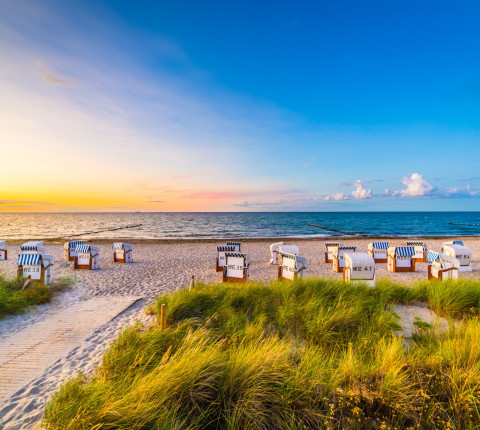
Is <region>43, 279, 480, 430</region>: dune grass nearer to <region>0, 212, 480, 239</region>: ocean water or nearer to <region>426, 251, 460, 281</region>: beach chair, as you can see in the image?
<region>426, 251, 460, 281</region>: beach chair

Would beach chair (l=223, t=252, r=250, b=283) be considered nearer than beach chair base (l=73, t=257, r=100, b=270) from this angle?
Yes

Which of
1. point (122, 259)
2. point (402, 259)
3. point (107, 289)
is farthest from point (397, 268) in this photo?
point (122, 259)

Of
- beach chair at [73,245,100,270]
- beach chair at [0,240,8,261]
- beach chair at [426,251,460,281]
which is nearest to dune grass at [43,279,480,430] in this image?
beach chair at [426,251,460,281]

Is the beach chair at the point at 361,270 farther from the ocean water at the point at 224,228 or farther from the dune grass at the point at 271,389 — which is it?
the ocean water at the point at 224,228

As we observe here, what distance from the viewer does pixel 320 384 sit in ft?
8.75

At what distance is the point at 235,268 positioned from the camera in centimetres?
961

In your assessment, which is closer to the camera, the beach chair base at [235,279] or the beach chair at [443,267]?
the beach chair at [443,267]

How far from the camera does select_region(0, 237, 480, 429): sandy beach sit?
314 centimetres

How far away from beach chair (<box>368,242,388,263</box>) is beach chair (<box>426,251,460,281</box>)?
3575 mm

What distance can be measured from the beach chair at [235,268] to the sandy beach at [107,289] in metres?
0.89

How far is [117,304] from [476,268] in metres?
16.5

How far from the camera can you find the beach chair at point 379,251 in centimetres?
1325

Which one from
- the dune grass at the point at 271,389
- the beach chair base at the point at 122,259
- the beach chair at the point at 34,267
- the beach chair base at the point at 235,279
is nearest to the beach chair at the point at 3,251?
the beach chair base at the point at 122,259

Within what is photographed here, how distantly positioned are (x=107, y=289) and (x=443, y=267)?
1253cm
